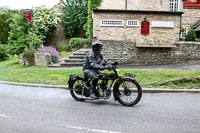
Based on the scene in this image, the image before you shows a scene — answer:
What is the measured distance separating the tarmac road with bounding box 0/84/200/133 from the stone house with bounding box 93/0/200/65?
825 cm

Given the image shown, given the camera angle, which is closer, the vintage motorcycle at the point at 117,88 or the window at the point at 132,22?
the vintage motorcycle at the point at 117,88

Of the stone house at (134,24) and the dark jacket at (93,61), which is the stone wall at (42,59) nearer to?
the stone house at (134,24)

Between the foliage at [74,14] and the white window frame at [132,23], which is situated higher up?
the foliage at [74,14]

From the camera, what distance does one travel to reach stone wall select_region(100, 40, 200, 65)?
577 inches

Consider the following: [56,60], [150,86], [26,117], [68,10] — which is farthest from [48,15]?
[26,117]

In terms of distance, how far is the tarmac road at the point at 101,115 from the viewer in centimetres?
394

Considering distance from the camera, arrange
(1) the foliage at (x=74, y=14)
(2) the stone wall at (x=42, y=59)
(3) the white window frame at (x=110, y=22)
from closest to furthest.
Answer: (3) the white window frame at (x=110, y=22)
(2) the stone wall at (x=42, y=59)
(1) the foliage at (x=74, y=14)

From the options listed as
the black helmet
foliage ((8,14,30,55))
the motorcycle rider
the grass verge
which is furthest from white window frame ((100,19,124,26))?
the black helmet

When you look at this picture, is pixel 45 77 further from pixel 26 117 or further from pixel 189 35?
pixel 189 35

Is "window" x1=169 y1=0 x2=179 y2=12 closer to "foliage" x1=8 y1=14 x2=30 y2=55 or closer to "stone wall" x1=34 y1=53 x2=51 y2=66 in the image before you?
"stone wall" x1=34 y1=53 x2=51 y2=66

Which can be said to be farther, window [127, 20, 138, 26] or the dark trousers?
window [127, 20, 138, 26]

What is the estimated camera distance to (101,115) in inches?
188

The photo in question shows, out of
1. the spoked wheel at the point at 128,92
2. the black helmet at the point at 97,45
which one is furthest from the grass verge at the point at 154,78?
the black helmet at the point at 97,45

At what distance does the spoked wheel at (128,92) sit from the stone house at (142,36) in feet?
29.9
